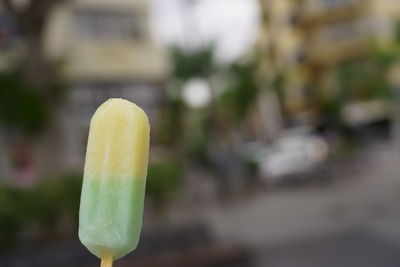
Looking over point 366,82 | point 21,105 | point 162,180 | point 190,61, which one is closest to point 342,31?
point 366,82

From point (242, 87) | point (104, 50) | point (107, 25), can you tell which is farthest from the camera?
point (242, 87)

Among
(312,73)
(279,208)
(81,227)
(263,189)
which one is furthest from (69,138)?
(312,73)

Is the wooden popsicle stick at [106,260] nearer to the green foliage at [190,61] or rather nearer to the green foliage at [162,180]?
the green foliage at [162,180]

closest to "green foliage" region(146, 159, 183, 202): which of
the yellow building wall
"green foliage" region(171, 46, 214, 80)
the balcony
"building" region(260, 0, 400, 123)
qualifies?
the yellow building wall

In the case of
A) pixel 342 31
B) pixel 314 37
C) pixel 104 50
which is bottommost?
pixel 104 50

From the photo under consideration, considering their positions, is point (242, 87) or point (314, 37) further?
point (314, 37)

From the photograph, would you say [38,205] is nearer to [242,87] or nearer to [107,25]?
[107,25]
